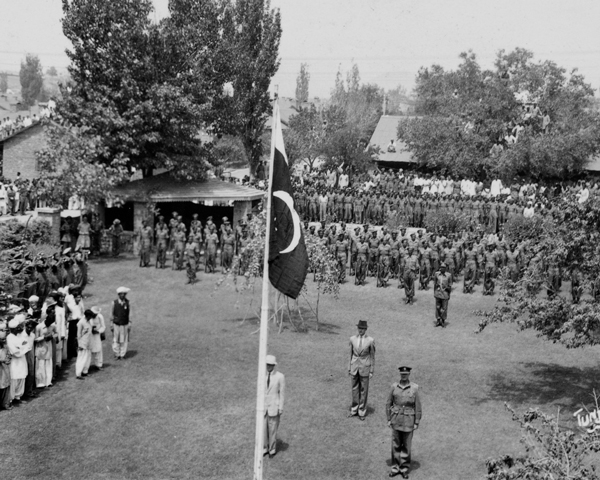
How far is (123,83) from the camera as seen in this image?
29.0 meters

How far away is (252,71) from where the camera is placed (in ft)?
141

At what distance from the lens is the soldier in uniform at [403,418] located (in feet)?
39.0

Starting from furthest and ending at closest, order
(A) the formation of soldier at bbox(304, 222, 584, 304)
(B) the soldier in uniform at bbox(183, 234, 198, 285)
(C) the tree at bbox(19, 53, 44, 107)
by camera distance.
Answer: (C) the tree at bbox(19, 53, 44, 107) < (B) the soldier in uniform at bbox(183, 234, 198, 285) < (A) the formation of soldier at bbox(304, 222, 584, 304)

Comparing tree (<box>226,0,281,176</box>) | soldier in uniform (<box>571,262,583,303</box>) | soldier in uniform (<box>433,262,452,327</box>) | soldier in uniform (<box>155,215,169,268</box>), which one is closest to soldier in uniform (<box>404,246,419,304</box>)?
soldier in uniform (<box>433,262,452,327</box>)

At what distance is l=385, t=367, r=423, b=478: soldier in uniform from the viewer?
11.9m

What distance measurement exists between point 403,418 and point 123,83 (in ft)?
67.0

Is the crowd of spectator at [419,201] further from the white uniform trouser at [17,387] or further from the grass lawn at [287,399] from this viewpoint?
the white uniform trouser at [17,387]

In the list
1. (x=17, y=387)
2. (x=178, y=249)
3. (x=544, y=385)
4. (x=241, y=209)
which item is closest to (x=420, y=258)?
(x=178, y=249)

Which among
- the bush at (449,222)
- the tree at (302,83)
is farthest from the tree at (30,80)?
the bush at (449,222)

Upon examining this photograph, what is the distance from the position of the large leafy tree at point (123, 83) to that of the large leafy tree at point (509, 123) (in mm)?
15846

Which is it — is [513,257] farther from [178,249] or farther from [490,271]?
[178,249]

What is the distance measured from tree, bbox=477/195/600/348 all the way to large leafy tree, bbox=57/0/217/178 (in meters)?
17.6

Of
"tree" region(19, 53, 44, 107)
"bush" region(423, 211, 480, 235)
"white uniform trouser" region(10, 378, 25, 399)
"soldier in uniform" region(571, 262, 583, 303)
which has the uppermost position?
"tree" region(19, 53, 44, 107)

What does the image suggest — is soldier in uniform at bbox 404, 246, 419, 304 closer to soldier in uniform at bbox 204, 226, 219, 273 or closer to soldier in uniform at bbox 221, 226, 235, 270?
soldier in uniform at bbox 221, 226, 235, 270
